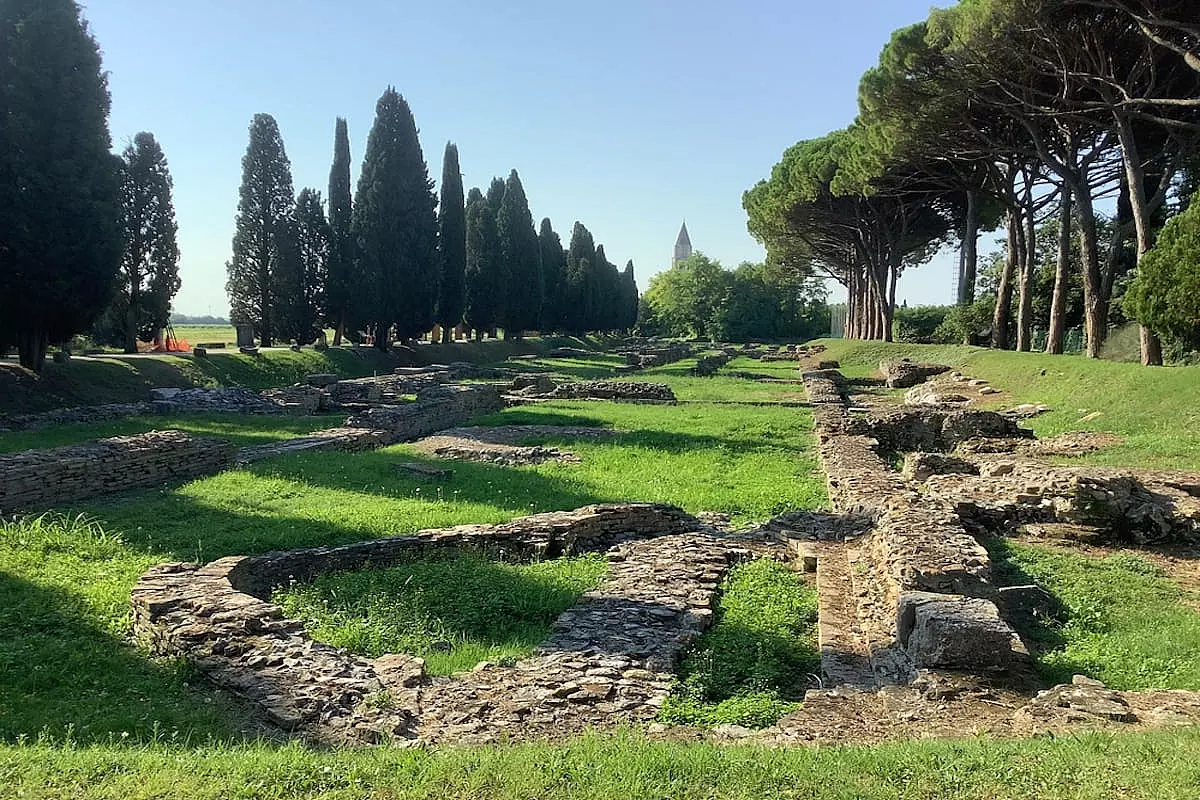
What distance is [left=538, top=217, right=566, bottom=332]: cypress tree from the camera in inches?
2702

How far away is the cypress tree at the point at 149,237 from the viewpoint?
32875 millimetres

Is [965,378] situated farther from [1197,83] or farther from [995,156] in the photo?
[1197,83]

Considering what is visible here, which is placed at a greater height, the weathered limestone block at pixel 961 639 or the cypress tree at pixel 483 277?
the cypress tree at pixel 483 277

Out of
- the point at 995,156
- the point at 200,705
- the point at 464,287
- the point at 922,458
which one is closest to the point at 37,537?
the point at 200,705

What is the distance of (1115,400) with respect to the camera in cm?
1856

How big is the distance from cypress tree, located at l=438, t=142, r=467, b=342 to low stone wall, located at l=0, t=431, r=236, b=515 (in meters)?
33.9

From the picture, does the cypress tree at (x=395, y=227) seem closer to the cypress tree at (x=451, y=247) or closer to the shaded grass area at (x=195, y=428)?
the cypress tree at (x=451, y=247)

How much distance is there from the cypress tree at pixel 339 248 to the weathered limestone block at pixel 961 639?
3754 cm

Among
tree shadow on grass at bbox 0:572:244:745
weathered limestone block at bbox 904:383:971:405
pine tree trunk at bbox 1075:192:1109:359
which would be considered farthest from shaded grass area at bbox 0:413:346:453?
pine tree trunk at bbox 1075:192:1109:359

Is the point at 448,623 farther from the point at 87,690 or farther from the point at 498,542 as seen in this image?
the point at 87,690

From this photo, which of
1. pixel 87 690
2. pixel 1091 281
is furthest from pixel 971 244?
pixel 87 690

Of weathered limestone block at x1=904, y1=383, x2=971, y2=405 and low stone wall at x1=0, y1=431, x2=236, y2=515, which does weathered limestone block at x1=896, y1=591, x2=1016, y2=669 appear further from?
weathered limestone block at x1=904, y1=383, x2=971, y2=405

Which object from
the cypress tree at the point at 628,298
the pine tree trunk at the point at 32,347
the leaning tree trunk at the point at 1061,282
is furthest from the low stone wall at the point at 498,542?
the cypress tree at the point at 628,298

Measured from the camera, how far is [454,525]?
32.8 feet
